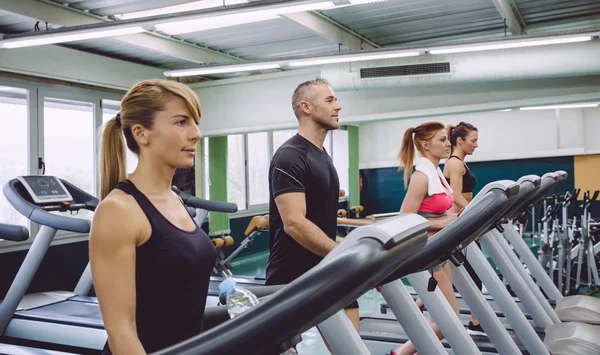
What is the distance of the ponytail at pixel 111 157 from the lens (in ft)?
5.09

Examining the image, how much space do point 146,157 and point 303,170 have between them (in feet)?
3.32

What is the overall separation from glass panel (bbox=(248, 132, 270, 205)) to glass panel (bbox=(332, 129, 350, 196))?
7.96 feet

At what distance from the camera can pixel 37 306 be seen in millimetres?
5145

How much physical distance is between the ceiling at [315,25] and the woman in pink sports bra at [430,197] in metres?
2.66

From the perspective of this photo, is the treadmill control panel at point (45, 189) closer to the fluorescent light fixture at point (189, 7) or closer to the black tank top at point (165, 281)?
the fluorescent light fixture at point (189, 7)

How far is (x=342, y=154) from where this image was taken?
12719mm

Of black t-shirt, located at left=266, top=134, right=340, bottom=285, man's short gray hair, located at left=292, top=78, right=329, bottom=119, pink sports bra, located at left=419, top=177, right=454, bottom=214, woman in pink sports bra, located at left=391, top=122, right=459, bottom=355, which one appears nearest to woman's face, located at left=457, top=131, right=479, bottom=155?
woman in pink sports bra, located at left=391, top=122, right=459, bottom=355

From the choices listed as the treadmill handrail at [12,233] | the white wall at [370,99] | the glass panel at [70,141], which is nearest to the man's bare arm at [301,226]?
the treadmill handrail at [12,233]

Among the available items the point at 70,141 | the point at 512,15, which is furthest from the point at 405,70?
the point at 70,141

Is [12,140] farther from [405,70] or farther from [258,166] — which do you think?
[258,166]

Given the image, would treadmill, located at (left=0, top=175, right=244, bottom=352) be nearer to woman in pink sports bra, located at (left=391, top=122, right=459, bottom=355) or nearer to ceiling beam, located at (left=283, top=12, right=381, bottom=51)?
woman in pink sports bra, located at (left=391, top=122, right=459, bottom=355)

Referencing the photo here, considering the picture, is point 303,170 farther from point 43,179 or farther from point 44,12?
point 44,12

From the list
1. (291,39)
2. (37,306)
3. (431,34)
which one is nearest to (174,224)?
(37,306)

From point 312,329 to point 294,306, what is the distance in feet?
13.6
